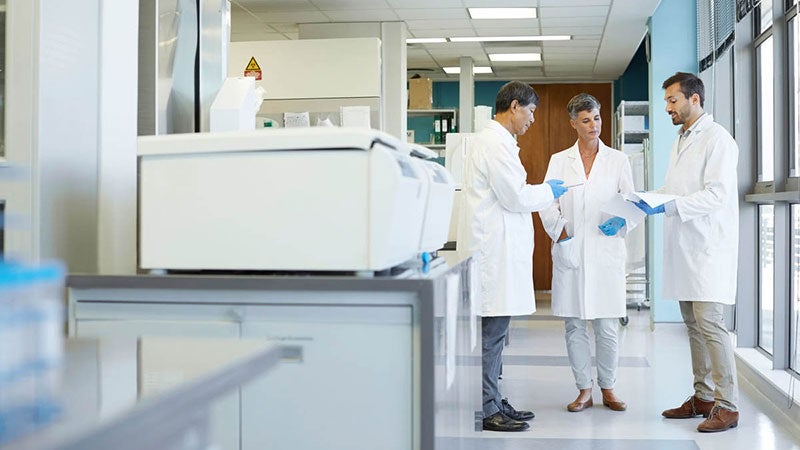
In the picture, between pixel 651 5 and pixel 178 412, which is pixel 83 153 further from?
pixel 651 5

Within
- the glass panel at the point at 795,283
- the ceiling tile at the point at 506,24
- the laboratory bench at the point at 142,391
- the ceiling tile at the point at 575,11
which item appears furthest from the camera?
the ceiling tile at the point at 506,24

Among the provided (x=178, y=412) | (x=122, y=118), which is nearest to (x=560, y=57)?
(x=122, y=118)

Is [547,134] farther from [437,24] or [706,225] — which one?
[706,225]

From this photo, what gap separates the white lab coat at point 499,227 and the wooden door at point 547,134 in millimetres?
7178

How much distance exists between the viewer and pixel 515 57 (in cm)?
930

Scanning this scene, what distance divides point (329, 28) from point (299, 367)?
19.8 ft

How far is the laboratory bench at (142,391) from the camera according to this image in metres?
0.59

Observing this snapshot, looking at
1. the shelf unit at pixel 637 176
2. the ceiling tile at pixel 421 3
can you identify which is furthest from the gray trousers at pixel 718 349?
the shelf unit at pixel 637 176

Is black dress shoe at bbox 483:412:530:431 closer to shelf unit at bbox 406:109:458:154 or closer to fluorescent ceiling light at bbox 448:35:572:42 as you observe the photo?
fluorescent ceiling light at bbox 448:35:572:42

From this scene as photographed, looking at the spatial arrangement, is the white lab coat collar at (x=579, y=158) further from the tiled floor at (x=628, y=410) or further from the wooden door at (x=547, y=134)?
the wooden door at (x=547, y=134)

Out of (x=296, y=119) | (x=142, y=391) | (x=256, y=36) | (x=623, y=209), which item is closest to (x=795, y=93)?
(x=623, y=209)

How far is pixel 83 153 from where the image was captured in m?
2.13

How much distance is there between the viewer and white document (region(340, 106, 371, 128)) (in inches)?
232

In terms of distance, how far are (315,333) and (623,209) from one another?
2342mm
